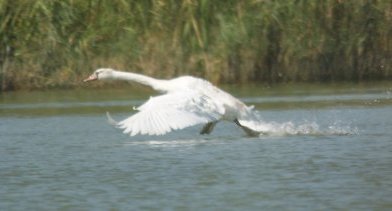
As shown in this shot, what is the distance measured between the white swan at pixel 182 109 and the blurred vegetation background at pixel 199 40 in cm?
635

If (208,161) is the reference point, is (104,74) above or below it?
above

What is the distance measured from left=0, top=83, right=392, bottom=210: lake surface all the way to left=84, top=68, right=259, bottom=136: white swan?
11.6 inches

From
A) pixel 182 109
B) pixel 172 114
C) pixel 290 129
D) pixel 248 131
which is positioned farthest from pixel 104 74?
pixel 172 114

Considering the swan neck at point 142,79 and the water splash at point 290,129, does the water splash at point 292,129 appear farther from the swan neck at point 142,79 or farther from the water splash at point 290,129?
the swan neck at point 142,79

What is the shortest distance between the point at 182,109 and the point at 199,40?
836 cm

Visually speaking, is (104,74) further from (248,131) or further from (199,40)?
(199,40)

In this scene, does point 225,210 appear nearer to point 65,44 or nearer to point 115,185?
point 115,185

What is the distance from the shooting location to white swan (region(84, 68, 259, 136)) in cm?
1279

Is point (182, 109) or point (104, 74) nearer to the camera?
point (182, 109)

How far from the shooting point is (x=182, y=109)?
13.3 m

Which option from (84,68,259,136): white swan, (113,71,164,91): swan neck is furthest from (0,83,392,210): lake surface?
(113,71,164,91): swan neck

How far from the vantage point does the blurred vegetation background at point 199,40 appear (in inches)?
854

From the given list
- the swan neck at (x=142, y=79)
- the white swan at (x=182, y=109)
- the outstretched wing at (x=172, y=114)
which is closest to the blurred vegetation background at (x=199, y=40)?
the swan neck at (x=142, y=79)

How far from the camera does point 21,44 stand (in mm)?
22234
